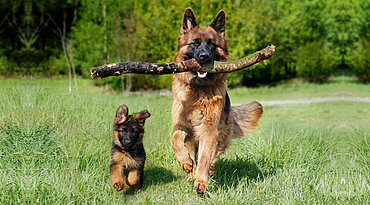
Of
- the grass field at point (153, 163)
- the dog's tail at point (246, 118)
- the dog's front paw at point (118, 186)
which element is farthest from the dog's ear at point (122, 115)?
the dog's tail at point (246, 118)


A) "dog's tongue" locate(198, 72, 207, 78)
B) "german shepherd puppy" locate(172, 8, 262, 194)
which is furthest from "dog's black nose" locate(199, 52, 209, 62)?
"dog's tongue" locate(198, 72, 207, 78)

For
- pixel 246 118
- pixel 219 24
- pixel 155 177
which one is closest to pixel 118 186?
pixel 155 177

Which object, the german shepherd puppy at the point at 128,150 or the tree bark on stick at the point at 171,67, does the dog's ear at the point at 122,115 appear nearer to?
the german shepherd puppy at the point at 128,150

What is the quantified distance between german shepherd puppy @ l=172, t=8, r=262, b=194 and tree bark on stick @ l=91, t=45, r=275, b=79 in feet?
0.63

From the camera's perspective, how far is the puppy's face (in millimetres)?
5219

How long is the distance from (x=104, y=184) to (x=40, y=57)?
8.34 metres

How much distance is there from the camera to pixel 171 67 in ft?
15.1

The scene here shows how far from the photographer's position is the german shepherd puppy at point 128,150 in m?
5.20

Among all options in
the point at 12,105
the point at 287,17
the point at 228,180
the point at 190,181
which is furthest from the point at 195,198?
the point at 287,17

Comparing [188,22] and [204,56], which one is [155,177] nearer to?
[204,56]

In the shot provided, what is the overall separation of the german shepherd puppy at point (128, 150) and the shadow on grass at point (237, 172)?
4.21 ft

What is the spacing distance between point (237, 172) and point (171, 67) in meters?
2.41

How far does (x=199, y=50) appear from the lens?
16.8 ft

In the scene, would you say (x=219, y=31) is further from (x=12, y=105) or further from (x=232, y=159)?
(x=12, y=105)
